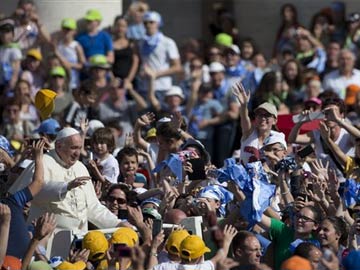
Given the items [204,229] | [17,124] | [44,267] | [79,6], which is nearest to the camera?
[44,267]

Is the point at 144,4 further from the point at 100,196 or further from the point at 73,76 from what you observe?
the point at 100,196

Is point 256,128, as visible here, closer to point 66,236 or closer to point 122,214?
point 122,214

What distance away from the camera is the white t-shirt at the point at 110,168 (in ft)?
66.7

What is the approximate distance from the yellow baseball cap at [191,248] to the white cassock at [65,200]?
224 centimetres

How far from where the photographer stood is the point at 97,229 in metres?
18.3

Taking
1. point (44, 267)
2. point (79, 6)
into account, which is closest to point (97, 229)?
point (44, 267)

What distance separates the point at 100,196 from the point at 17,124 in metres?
5.56

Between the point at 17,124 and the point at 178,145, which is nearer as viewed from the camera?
the point at 178,145

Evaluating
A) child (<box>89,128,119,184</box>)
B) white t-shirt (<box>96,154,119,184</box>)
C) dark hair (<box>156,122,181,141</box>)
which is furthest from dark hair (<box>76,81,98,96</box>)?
dark hair (<box>156,122,181,141</box>)

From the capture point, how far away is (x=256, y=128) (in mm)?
19703

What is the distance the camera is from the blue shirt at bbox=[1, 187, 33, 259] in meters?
17.2

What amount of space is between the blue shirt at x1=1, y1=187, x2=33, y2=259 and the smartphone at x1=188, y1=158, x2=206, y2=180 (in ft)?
6.21

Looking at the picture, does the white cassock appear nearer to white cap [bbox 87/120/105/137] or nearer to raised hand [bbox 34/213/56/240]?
raised hand [bbox 34/213/56/240]

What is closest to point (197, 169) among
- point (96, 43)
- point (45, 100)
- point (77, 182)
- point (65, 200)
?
point (65, 200)
